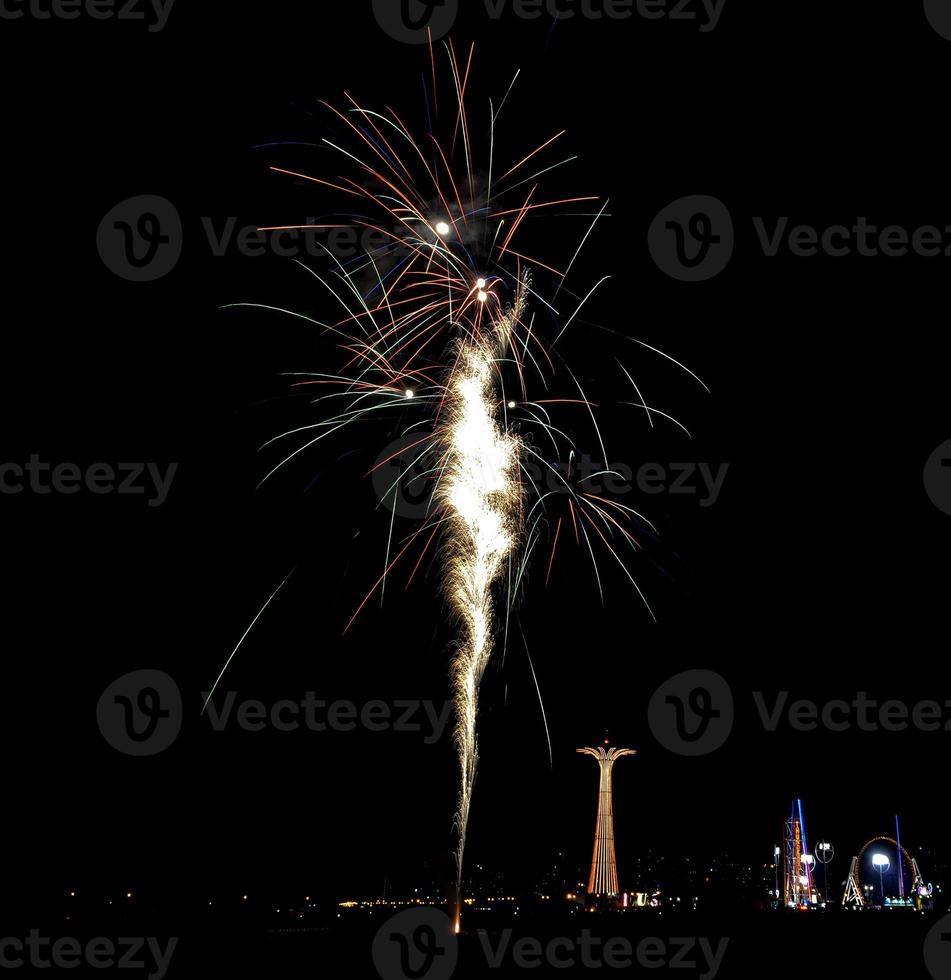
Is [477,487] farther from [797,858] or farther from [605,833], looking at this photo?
[797,858]

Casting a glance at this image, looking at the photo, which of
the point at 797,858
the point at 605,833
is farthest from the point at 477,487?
the point at 797,858

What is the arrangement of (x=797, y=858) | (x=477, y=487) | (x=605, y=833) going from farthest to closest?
(x=797, y=858) → (x=605, y=833) → (x=477, y=487)

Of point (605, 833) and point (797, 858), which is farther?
point (797, 858)

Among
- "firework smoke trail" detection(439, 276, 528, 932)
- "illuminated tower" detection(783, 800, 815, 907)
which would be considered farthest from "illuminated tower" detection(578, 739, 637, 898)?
"illuminated tower" detection(783, 800, 815, 907)

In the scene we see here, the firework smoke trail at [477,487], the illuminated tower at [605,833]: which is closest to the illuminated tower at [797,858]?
the illuminated tower at [605,833]

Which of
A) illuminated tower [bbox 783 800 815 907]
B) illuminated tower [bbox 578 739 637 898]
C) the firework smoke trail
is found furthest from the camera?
illuminated tower [bbox 783 800 815 907]

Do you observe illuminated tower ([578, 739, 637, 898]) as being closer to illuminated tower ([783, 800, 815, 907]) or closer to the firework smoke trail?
the firework smoke trail

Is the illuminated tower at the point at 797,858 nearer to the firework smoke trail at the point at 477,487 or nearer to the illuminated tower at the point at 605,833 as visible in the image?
the illuminated tower at the point at 605,833
